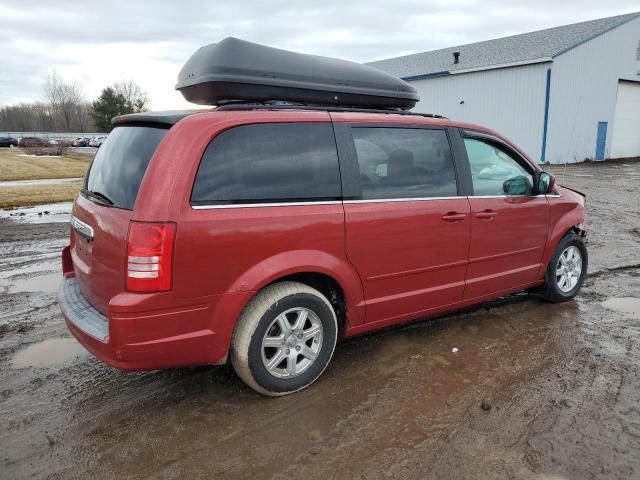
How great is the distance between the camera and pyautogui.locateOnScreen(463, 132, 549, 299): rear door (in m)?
4.17

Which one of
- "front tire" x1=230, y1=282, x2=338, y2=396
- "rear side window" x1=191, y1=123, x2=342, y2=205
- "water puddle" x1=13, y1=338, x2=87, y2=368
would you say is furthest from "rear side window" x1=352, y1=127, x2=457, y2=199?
"water puddle" x1=13, y1=338, x2=87, y2=368

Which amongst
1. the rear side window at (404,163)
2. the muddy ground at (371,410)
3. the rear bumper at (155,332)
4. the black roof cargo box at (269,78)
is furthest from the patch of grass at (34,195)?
the rear side window at (404,163)

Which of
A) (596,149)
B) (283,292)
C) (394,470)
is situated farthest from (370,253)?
(596,149)

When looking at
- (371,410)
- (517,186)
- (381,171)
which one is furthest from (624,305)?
(371,410)

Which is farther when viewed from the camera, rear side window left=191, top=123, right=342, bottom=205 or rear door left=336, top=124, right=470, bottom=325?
rear door left=336, top=124, right=470, bottom=325

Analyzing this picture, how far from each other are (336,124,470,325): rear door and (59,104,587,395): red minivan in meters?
0.01

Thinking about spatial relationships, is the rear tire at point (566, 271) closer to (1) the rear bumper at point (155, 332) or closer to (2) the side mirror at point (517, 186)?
(2) the side mirror at point (517, 186)

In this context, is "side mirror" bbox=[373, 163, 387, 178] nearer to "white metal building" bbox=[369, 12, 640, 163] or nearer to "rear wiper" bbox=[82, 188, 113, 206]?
"rear wiper" bbox=[82, 188, 113, 206]

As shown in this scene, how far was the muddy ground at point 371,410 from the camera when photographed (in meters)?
2.66

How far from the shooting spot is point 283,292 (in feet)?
10.5

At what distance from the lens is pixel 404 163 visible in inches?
149

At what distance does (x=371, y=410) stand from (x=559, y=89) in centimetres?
2491

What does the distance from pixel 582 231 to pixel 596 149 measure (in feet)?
81.8

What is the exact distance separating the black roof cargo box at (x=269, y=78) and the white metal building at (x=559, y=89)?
22729 mm
